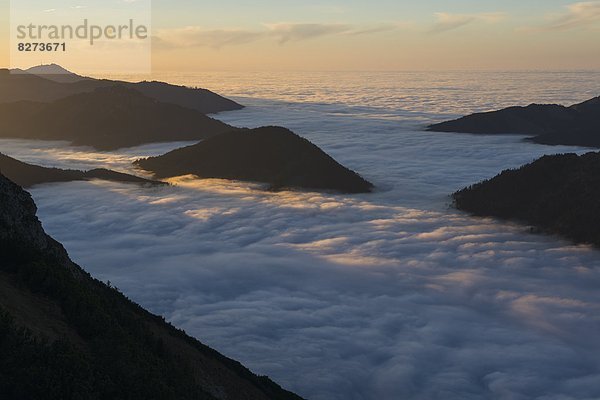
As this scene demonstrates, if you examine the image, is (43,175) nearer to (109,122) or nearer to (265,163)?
(265,163)

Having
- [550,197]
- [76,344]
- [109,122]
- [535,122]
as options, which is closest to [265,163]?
[550,197]

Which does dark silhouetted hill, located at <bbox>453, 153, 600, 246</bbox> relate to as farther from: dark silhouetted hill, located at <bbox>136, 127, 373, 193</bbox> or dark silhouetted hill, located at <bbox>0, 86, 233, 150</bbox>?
dark silhouetted hill, located at <bbox>0, 86, 233, 150</bbox>

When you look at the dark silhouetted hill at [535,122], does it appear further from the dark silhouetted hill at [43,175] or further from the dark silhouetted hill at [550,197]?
the dark silhouetted hill at [43,175]

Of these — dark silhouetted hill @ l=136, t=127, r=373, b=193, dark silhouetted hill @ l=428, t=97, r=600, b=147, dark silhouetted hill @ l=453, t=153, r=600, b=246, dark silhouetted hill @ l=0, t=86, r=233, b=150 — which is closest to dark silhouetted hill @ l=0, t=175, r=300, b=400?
dark silhouetted hill @ l=453, t=153, r=600, b=246

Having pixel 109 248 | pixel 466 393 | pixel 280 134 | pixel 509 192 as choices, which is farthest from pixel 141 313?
pixel 280 134

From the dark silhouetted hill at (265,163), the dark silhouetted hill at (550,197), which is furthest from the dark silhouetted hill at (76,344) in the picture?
the dark silhouetted hill at (265,163)

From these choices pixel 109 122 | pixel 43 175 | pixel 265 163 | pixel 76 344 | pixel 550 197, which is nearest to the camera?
pixel 76 344

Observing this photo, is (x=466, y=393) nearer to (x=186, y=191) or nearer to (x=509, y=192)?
(x=509, y=192)
